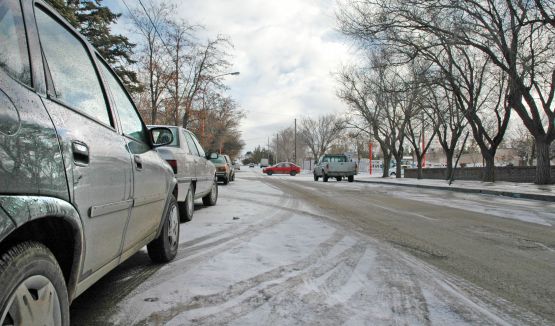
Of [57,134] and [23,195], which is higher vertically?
[57,134]

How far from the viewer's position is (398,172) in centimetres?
3791

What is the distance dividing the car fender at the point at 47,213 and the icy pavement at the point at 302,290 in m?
1.00

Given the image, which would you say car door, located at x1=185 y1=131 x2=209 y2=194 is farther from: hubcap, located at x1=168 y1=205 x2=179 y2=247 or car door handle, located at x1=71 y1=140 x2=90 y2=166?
car door handle, located at x1=71 y1=140 x2=90 y2=166

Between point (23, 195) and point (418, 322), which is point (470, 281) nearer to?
point (418, 322)

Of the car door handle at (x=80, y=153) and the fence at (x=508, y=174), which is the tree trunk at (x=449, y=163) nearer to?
the fence at (x=508, y=174)

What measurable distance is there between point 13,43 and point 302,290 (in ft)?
9.07

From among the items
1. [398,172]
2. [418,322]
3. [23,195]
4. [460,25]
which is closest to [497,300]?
[418,322]

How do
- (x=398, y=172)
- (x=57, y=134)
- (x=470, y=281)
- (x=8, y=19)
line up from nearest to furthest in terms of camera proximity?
(x=8, y=19) < (x=57, y=134) < (x=470, y=281) < (x=398, y=172)

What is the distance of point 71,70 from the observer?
2.60 meters

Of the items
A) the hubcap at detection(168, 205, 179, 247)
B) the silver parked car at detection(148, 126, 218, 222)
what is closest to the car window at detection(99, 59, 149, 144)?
the hubcap at detection(168, 205, 179, 247)

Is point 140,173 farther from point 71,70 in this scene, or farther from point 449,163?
point 449,163

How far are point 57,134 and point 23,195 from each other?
436 millimetres

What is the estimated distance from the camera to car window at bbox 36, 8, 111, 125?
227cm

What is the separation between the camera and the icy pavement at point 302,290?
303 centimetres
